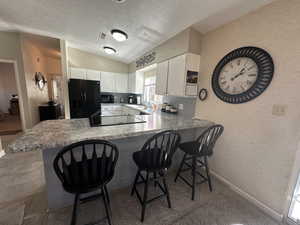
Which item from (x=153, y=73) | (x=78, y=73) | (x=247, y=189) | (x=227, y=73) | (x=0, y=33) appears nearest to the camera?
(x=247, y=189)

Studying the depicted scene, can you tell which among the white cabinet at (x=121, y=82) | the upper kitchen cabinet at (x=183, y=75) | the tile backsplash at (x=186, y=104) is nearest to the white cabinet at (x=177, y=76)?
the upper kitchen cabinet at (x=183, y=75)

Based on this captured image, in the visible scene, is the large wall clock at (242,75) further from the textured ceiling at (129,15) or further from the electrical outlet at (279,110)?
the textured ceiling at (129,15)

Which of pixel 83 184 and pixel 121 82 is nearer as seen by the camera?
pixel 83 184

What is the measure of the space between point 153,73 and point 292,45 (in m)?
3.03

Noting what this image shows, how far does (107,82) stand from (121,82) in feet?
1.81

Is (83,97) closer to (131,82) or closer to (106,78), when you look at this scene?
(106,78)

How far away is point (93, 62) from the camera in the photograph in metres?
4.64

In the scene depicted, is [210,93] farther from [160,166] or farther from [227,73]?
[160,166]

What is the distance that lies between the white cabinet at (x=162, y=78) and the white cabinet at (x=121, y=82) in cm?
255

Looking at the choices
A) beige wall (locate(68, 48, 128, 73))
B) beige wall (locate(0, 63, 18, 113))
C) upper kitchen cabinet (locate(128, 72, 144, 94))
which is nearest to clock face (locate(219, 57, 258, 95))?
upper kitchen cabinet (locate(128, 72, 144, 94))

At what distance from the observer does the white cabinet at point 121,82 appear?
16.3ft

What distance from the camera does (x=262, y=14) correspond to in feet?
5.01

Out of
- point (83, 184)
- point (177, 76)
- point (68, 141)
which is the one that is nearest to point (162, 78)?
point (177, 76)

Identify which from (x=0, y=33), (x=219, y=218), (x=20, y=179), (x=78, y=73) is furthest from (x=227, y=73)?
(x=0, y=33)
